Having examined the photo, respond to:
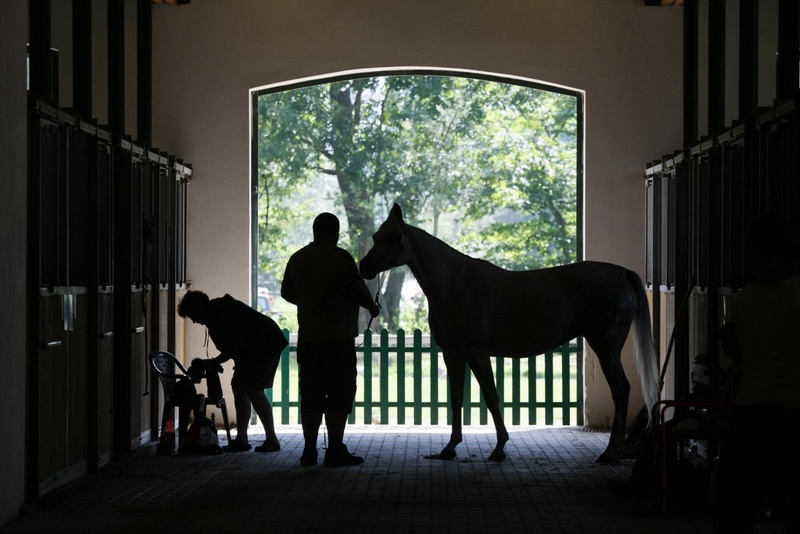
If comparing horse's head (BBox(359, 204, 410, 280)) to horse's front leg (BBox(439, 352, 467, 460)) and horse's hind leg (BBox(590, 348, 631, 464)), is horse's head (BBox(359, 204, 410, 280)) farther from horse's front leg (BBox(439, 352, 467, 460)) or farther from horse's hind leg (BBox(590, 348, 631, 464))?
horse's hind leg (BBox(590, 348, 631, 464))

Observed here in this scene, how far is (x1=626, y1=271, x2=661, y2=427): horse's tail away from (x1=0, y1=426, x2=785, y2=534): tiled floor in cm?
63

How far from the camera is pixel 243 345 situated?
340 inches

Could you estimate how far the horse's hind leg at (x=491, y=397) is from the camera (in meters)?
8.45

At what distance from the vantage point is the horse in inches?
333

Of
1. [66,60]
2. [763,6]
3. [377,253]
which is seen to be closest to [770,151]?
[377,253]

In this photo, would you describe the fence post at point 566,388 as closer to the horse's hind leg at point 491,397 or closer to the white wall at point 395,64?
the white wall at point 395,64

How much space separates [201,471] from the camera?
785cm

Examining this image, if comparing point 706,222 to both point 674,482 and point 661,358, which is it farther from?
point 674,482

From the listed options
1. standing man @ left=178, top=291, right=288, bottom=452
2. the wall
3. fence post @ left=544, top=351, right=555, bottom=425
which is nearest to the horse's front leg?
standing man @ left=178, top=291, right=288, bottom=452

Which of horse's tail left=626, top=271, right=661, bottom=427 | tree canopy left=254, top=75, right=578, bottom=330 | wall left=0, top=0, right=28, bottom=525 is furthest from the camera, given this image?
tree canopy left=254, top=75, right=578, bottom=330

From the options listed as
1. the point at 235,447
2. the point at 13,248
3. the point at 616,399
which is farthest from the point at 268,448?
the point at 13,248

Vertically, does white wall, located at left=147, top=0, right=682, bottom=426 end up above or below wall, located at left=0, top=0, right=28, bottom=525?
above

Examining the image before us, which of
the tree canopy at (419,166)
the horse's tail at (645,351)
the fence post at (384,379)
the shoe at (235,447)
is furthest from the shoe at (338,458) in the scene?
the tree canopy at (419,166)

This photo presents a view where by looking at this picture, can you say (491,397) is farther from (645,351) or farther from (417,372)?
(417,372)
